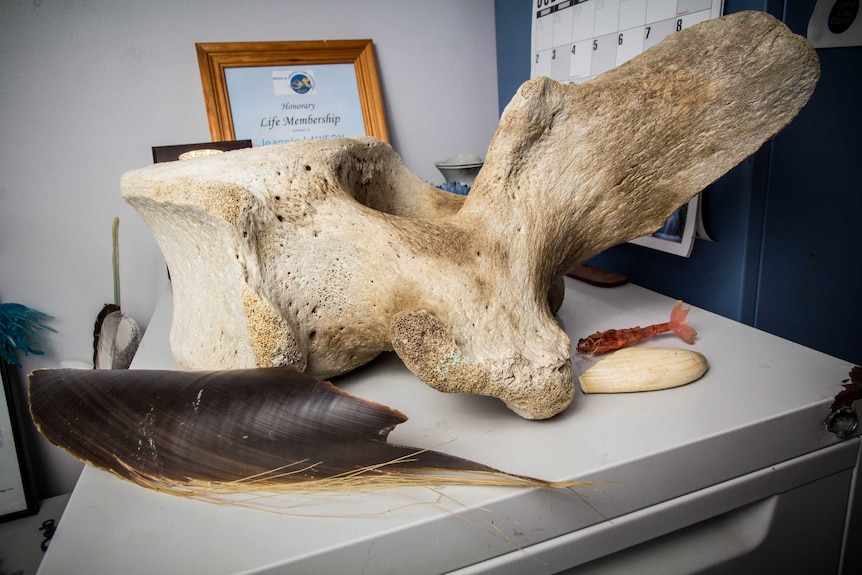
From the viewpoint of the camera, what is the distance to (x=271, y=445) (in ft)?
1.94

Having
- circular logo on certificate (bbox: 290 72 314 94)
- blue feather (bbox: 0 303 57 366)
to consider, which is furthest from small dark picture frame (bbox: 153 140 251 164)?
blue feather (bbox: 0 303 57 366)

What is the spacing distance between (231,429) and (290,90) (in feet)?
3.63

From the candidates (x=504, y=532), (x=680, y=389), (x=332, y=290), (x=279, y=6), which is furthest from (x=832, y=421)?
(x=279, y=6)

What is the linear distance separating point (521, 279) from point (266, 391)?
363 millimetres

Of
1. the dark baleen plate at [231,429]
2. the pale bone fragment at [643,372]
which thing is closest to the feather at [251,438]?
the dark baleen plate at [231,429]

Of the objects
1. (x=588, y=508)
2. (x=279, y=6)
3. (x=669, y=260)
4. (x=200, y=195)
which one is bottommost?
(x=588, y=508)

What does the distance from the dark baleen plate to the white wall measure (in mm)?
904

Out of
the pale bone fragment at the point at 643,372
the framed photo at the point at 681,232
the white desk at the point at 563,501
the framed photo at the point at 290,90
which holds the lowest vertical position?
the white desk at the point at 563,501

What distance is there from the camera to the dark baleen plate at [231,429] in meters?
0.59

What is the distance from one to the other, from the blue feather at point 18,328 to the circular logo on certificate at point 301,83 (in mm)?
893

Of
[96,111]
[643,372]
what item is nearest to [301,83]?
[96,111]

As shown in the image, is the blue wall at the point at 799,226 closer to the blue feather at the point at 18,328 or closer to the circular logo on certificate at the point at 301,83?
the circular logo on certificate at the point at 301,83

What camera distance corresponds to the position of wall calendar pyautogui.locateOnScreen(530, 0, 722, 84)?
38.2 inches

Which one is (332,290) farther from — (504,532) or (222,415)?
(504,532)
